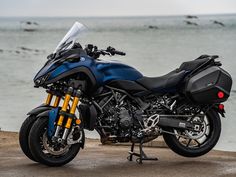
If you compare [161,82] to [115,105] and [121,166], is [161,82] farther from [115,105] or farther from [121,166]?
[121,166]

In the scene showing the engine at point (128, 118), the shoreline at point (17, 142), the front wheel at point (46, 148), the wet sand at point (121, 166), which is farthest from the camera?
the shoreline at point (17, 142)

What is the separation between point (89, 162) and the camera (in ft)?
27.0

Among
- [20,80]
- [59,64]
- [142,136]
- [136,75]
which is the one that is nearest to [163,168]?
[142,136]

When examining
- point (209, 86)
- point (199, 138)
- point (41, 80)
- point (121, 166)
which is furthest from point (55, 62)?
point (199, 138)

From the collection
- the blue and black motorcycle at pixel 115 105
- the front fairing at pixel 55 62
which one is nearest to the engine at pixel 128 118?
the blue and black motorcycle at pixel 115 105

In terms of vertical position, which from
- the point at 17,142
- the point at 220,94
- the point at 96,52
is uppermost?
the point at 96,52

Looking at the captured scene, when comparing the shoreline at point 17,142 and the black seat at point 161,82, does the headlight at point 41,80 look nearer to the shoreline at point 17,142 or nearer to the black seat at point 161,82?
the black seat at point 161,82

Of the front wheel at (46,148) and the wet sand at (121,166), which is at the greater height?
the front wheel at (46,148)

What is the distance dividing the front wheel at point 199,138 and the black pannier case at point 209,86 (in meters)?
0.27

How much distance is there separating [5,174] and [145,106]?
5.56ft

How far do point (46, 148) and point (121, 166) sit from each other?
33.2 inches

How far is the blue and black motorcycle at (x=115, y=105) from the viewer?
25.3 ft

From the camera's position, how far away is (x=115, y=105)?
7.94m

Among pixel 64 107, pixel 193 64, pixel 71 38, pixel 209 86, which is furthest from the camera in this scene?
pixel 193 64
